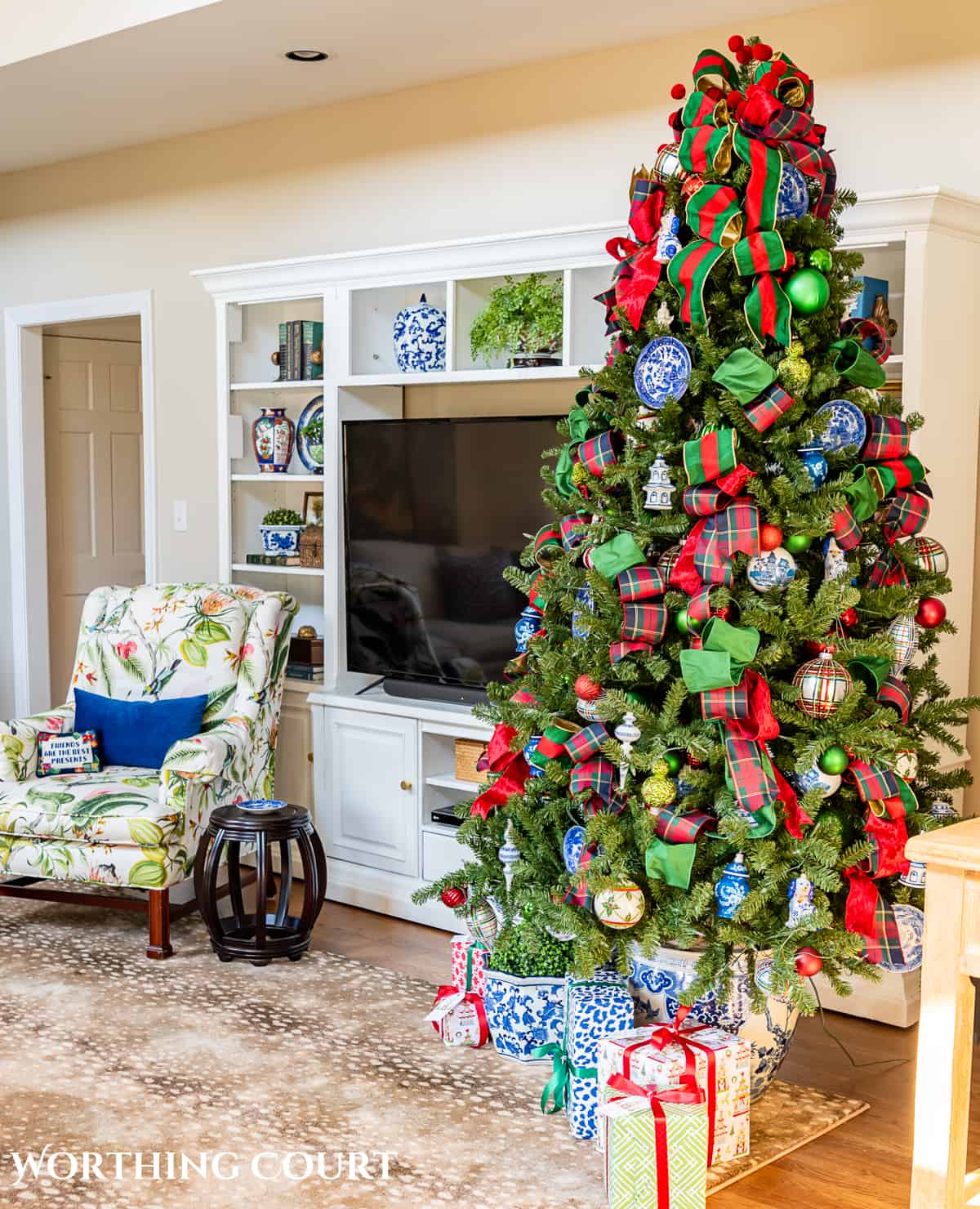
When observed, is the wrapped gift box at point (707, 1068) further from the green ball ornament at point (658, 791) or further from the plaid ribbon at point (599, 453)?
the plaid ribbon at point (599, 453)

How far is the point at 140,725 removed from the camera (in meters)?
4.26

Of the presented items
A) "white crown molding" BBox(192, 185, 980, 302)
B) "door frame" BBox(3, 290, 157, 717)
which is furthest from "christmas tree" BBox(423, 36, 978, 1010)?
"door frame" BBox(3, 290, 157, 717)

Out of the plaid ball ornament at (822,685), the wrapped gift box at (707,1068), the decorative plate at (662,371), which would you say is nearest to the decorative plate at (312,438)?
the decorative plate at (662,371)

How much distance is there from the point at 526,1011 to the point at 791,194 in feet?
6.21

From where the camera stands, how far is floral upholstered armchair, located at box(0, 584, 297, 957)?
12.5ft

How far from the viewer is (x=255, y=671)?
4.27m

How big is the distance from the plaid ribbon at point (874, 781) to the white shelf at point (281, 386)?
8.08 ft

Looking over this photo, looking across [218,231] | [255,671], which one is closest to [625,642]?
[255,671]

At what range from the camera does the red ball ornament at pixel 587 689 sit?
280cm

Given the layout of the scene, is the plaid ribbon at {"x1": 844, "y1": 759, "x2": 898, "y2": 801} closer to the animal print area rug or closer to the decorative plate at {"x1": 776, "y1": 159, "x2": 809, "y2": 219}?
the animal print area rug

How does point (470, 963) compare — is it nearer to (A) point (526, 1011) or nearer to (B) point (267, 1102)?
(A) point (526, 1011)

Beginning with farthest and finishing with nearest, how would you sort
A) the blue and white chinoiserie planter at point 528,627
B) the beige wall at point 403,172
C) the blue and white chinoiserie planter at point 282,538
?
1. the blue and white chinoiserie planter at point 282,538
2. the beige wall at point 403,172
3. the blue and white chinoiserie planter at point 528,627

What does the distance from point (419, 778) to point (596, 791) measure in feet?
4.52

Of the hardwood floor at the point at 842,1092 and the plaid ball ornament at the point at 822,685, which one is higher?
the plaid ball ornament at the point at 822,685
